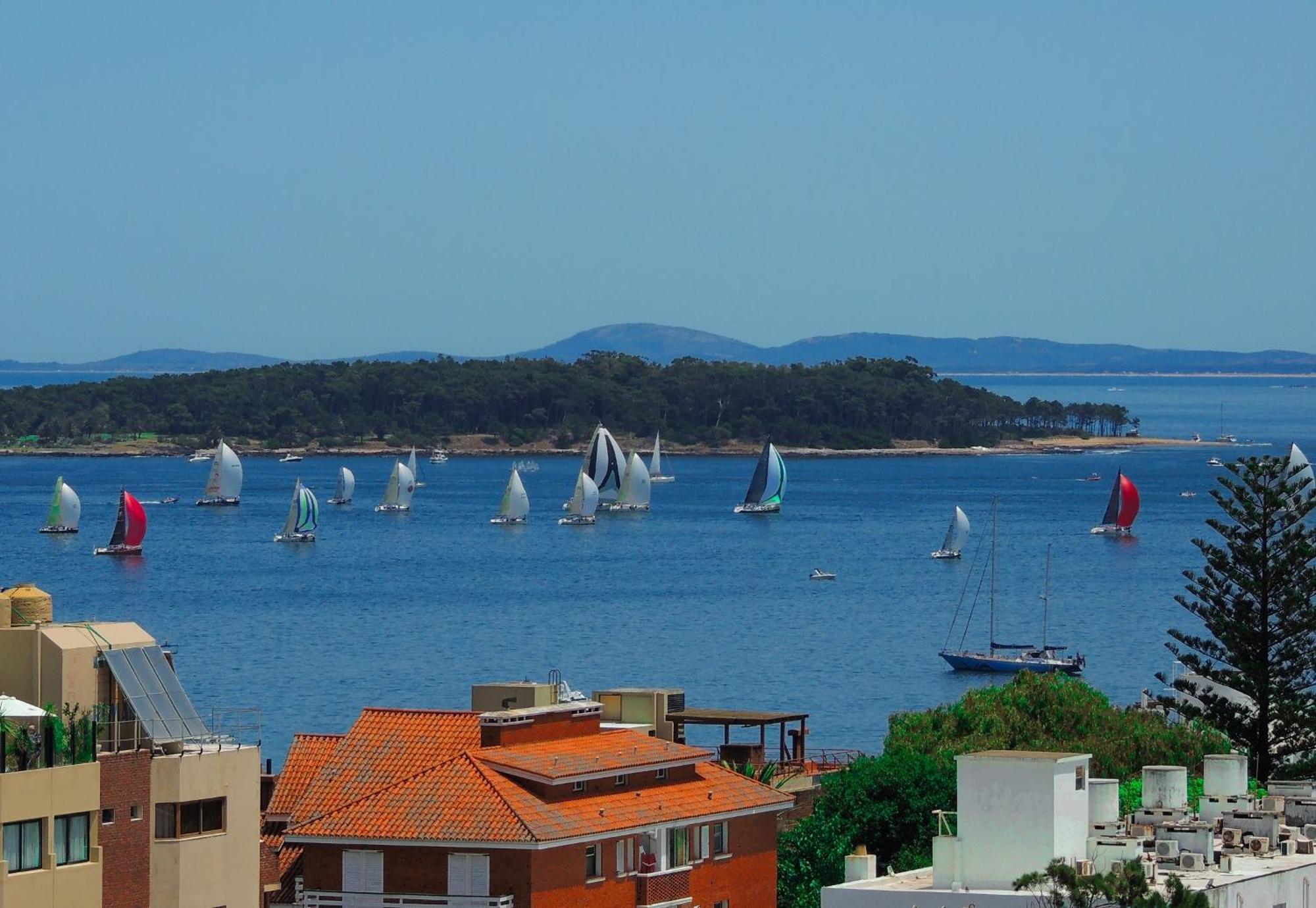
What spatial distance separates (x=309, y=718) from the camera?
75625 millimetres

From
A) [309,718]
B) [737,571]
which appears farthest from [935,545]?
[309,718]

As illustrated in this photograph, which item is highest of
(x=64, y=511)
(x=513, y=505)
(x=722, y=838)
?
(x=722, y=838)

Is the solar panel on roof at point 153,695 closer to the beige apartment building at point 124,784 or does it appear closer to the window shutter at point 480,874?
the beige apartment building at point 124,784

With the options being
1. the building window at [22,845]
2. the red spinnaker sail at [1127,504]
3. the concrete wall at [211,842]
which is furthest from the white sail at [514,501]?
the building window at [22,845]

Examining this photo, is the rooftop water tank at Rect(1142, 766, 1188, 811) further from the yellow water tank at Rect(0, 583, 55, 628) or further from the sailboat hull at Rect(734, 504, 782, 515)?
the sailboat hull at Rect(734, 504, 782, 515)

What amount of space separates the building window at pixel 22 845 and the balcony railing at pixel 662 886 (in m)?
7.52

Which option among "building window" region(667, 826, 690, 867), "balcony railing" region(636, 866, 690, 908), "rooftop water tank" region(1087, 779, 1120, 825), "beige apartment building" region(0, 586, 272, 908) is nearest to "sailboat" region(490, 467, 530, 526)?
"building window" region(667, 826, 690, 867)

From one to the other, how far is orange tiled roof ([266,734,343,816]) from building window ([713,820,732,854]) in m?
4.51

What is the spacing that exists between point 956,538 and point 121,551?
4805cm

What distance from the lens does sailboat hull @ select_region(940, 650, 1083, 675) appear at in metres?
94.8

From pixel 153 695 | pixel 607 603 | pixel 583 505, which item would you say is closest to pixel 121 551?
pixel 583 505

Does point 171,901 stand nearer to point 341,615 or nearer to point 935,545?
point 341,615

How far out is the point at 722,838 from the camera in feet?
97.1

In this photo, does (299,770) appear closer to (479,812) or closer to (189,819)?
(479,812)
